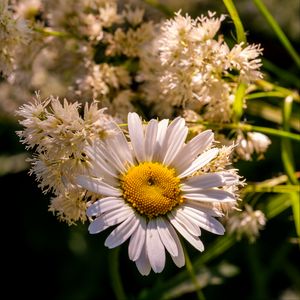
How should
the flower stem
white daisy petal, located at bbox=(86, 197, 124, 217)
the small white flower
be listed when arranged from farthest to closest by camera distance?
the small white flower → the flower stem → white daisy petal, located at bbox=(86, 197, 124, 217)

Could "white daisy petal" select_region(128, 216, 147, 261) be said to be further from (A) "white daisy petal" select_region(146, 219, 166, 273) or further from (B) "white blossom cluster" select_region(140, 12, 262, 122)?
(B) "white blossom cluster" select_region(140, 12, 262, 122)

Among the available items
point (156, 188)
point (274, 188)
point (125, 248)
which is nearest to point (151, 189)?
point (156, 188)

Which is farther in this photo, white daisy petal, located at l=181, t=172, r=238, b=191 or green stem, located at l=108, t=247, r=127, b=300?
green stem, located at l=108, t=247, r=127, b=300

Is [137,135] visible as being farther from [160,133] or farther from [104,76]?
[104,76]

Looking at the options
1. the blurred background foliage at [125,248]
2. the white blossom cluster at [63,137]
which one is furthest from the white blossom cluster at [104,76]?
the blurred background foliage at [125,248]

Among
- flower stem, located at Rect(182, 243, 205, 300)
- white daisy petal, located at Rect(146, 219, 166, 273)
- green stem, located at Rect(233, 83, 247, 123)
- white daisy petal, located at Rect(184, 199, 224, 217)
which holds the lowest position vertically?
flower stem, located at Rect(182, 243, 205, 300)

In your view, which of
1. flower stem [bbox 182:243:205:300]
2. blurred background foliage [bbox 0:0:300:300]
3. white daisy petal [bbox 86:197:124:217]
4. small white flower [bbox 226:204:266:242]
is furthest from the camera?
blurred background foliage [bbox 0:0:300:300]

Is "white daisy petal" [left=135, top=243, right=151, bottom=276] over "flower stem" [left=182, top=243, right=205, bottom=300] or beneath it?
over

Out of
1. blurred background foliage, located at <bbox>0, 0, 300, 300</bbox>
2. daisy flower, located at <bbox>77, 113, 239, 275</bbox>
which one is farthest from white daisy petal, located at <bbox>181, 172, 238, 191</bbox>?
blurred background foliage, located at <bbox>0, 0, 300, 300</bbox>
